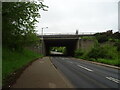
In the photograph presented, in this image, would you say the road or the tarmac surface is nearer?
the tarmac surface

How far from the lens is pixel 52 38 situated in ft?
213

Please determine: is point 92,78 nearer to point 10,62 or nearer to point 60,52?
point 10,62

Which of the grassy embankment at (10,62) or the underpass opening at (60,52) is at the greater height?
the grassy embankment at (10,62)

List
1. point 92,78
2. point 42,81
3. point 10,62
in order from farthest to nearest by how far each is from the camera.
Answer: point 10,62, point 92,78, point 42,81

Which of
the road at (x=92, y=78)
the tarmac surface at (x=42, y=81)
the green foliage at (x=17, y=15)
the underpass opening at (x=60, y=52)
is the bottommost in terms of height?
the underpass opening at (x=60, y=52)

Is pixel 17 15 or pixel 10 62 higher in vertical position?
pixel 17 15

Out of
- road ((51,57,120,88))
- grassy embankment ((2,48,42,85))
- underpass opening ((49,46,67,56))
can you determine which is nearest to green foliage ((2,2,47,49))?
grassy embankment ((2,48,42,85))

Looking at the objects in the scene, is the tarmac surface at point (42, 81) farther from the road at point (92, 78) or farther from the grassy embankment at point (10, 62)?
the grassy embankment at point (10, 62)

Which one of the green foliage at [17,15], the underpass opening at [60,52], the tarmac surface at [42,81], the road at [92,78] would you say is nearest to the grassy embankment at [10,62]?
the tarmac surface at [42,81]

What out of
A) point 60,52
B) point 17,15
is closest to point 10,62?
point 17,15

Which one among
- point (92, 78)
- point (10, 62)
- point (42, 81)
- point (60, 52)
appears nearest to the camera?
point (42, 81)

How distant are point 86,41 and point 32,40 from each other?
21902mm

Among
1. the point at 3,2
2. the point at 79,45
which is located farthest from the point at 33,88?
the point at 79,45

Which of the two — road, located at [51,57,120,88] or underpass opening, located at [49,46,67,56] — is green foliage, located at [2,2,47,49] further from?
underpass opening, located at [49,46,67,56]
